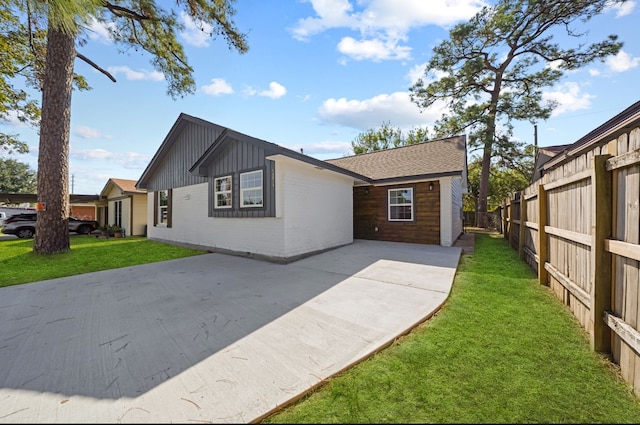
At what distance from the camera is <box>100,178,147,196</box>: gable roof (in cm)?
1498


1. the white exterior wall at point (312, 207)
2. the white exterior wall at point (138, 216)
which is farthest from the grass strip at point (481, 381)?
the white exterior wall at point (138, 216)

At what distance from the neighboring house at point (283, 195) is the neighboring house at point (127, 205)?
9.10 feet

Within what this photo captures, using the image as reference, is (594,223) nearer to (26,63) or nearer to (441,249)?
(441,249)

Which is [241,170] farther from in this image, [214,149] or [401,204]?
[401,204]

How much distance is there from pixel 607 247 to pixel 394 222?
7.88 m

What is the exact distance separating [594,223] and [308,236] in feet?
19.9

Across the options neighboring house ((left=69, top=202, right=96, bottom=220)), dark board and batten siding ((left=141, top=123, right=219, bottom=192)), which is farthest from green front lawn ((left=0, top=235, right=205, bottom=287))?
neighboring house ((left=69, top=202, right=96, bottom=220))

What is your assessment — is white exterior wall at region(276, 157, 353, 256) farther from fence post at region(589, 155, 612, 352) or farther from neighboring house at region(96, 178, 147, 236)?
neighboring house at region(96, 178, 147, 236)

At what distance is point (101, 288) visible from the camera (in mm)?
4871

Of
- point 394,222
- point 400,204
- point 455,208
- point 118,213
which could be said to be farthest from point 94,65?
point 455,208

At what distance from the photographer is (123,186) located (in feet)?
51.4

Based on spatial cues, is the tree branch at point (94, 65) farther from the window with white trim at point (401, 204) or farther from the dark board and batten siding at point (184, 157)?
the window with white trim at point (401, 204)

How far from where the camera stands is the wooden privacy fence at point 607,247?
81.5 inches

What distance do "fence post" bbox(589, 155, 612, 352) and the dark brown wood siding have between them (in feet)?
22.8
